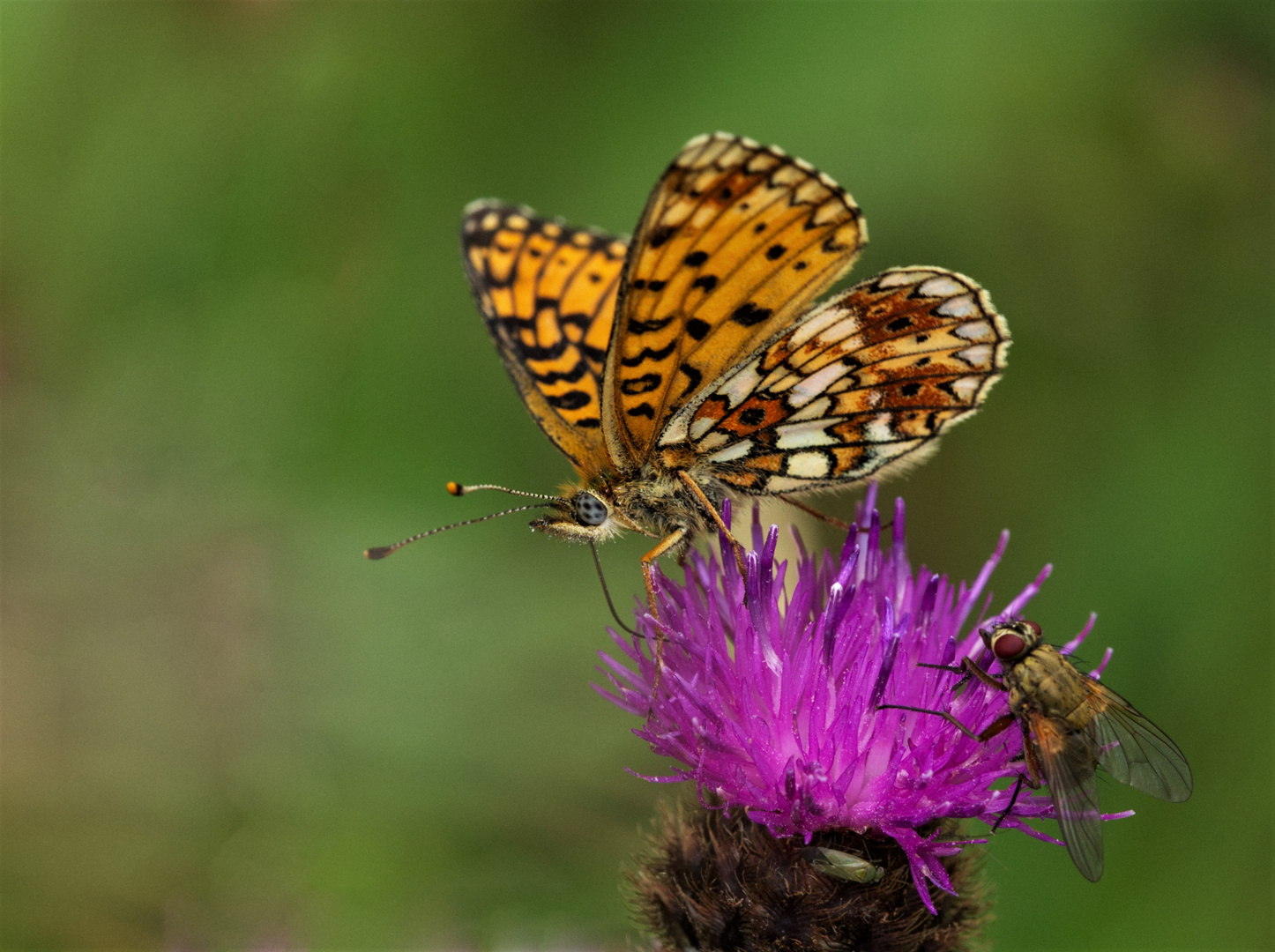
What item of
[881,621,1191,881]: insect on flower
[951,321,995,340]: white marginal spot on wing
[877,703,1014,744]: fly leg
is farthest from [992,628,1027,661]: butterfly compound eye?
[951,321,995,340]: white marginal spot on wing

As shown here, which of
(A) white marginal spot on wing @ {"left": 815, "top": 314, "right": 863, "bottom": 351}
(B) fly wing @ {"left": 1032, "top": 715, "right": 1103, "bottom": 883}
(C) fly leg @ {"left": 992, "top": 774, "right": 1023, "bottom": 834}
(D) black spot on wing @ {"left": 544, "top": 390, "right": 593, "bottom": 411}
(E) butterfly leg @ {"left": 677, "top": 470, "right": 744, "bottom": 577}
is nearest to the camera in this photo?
(B) fly wing @ {"left": 1032, "top": 715, "right": 1103, "bottom": 883}

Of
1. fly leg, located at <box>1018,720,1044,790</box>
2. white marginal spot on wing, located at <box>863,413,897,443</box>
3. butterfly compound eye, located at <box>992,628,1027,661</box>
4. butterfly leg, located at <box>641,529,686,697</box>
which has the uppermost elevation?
white marginal spot on wing, located at <box>863,413,897,443</box>

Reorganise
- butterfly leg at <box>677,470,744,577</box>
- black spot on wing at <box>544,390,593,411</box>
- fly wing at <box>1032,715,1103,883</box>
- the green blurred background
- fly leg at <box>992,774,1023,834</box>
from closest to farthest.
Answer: fly wing at <box>1032,715,1103,883</box> < fly leg at <box>992,774,1023,834</box> < butterfly leg at <box>677,470,744,577</box> < black spot on wing at <box>544,390,593,411</box> < the green blurred background

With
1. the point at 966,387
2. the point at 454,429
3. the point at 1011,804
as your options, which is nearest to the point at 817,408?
the point at 966,387

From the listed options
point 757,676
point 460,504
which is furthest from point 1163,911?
point 460,504

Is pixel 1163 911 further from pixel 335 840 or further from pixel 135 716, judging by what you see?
pixel 135 716

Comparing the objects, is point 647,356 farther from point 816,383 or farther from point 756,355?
point 816,383

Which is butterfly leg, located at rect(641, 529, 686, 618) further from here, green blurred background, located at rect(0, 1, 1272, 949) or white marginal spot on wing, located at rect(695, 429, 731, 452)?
green blurred background, located at rect(0, 1, 1272, 949)
